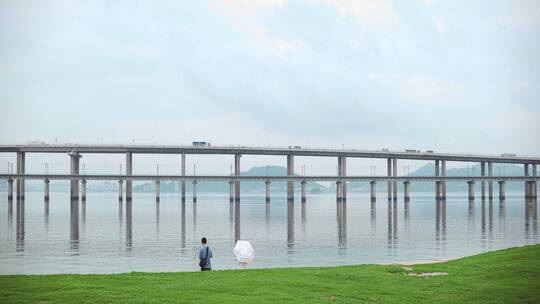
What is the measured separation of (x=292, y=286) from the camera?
Result: 23.6 metres

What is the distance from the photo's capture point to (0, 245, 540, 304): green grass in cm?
2112

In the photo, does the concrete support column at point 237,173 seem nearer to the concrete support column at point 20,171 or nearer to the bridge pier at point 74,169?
the bridge pier at point 74,169

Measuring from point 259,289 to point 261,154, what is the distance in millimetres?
151755

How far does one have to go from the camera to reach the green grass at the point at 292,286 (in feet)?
69.3

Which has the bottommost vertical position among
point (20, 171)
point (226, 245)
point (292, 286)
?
point (226, 245)

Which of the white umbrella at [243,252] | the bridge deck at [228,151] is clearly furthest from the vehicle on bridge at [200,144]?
the white umbrella at [243,252]

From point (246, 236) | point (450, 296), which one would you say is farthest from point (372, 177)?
point (450, 296)

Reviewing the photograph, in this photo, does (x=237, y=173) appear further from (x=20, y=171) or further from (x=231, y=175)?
(x=20, y=171)

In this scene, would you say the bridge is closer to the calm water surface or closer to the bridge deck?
the bridge deck

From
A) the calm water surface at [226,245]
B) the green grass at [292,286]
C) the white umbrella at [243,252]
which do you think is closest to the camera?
the green grass at [292,286]

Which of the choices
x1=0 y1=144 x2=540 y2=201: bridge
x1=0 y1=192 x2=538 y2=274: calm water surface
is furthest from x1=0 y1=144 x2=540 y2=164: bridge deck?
x1=0 y1=192 x2=538 y2=274: calm water surface

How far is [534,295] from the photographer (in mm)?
22031

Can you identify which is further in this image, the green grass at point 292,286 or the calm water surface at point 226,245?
the calm water surface at point 226,245

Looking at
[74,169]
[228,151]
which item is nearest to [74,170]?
[74,169]
